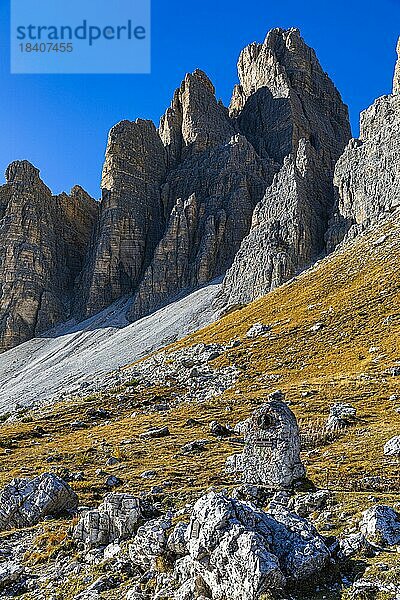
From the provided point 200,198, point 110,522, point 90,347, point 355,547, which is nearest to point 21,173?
point 200,198

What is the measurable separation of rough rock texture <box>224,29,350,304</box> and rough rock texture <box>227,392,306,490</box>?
83481 mm

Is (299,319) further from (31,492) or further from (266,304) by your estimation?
(31,492)

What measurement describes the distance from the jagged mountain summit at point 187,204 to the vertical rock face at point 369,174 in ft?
24.4

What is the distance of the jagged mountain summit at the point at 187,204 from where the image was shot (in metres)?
121

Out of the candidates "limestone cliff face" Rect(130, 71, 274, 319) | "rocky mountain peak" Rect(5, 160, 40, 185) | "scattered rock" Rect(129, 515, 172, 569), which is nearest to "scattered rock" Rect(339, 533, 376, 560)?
"scattered rock" Rect(129, 515, 172, 569)

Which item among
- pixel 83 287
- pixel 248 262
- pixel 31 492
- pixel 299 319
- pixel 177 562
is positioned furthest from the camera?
pixel 83 287

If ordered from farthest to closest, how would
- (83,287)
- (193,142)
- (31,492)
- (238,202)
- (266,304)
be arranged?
(193,142)
(83,287)
(238,202)
(266,304)
(31,492)

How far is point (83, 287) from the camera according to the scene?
159m

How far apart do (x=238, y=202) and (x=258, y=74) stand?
77374mm

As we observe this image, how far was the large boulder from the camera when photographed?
12.3m

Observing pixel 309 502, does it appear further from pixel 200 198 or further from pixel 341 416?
pixel 200 198

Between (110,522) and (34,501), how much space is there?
5.75 m

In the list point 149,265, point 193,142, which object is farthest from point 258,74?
point 149,265

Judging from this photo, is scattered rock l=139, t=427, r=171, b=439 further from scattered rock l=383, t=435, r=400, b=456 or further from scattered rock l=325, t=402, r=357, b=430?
scattered rock l=383, t=435, r=400, b=456
